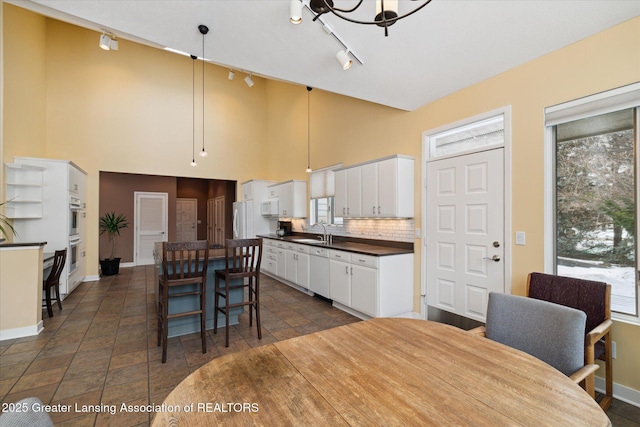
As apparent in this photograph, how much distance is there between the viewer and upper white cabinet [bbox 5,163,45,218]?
4.41m

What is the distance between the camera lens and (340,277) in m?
4.23

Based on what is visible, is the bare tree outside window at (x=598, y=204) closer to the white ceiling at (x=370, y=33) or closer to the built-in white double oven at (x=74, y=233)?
the white ceiling at (x=370, y=33)

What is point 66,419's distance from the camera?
2008 millimetres

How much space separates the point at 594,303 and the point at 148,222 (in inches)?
364

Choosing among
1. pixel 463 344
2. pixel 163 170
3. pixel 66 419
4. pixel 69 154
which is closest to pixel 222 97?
pixel 163 170

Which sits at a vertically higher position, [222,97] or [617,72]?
[222,97]

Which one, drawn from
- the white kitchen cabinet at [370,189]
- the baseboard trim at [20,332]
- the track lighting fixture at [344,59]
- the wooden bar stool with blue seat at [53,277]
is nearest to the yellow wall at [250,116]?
the white kitchen cabinet at [370,189]

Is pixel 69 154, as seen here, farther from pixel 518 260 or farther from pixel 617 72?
pixel 617 72

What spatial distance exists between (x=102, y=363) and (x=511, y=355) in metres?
3.32

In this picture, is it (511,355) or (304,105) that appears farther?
(304,105)

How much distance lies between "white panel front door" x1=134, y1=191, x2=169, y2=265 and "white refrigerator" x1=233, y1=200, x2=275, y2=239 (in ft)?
8.44

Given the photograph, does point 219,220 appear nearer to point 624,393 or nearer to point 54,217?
point 54,217

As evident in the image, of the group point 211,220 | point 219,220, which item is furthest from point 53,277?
point 211,220

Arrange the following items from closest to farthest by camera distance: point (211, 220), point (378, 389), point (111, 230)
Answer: point (378, 389) < point (111, 230) < point (211, 220)
